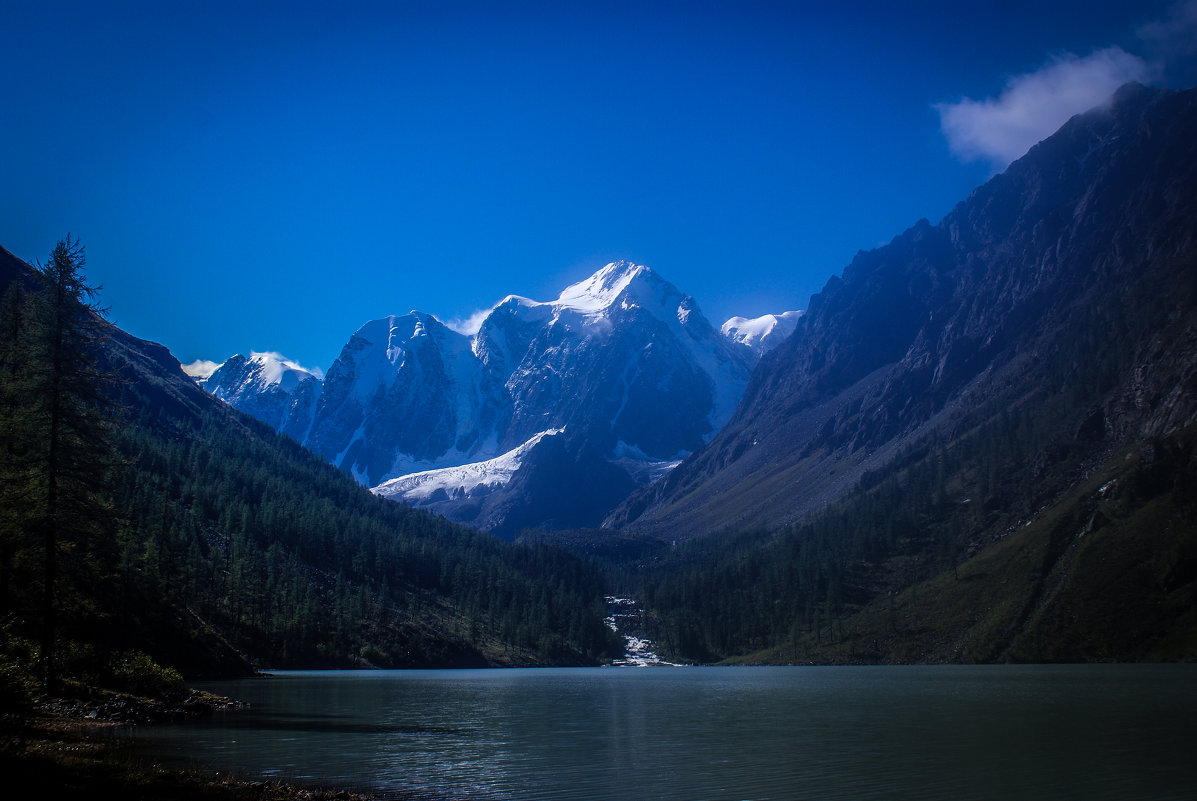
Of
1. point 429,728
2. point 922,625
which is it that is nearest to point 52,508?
point 429,728

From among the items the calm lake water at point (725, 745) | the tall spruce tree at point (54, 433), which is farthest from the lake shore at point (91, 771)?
the tall spruce tree at point (54, 433)

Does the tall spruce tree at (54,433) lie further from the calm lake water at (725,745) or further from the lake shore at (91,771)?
the calm lake water at (725,745)

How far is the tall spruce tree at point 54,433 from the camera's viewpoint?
42.5 m

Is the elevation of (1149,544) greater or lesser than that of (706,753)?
greater

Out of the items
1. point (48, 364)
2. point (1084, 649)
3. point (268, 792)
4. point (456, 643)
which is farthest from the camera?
point (456, 643)

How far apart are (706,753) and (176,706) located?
3508 cm

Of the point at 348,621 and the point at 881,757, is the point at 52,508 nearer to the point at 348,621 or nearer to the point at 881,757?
the point at 881,757

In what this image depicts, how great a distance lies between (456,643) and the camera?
19038 cm

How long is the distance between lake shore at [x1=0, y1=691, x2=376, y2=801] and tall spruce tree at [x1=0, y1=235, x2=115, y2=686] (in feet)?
23.5

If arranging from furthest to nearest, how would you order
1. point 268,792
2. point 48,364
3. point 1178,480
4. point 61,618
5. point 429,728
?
point 1178,480, point 429,728, point 61,618, point 48,364, point 268,792

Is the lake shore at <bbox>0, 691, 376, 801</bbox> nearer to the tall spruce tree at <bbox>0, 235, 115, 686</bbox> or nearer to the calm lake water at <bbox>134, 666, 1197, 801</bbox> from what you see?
the calm lake water at <bbox>134, 666, 1197, 801</bbox>

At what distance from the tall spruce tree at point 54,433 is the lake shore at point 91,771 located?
7.16 m

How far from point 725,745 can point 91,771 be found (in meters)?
33.2

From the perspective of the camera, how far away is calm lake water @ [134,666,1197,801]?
34156 millimetres
